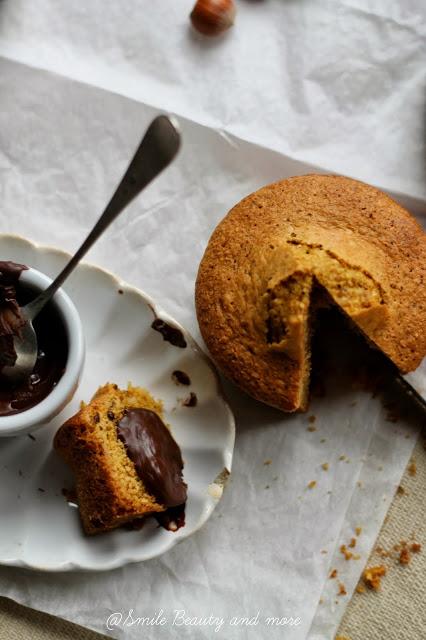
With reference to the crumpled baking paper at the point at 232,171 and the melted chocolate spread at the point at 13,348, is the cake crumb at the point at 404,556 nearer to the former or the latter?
the crumpled baking paper at the point at 232,171

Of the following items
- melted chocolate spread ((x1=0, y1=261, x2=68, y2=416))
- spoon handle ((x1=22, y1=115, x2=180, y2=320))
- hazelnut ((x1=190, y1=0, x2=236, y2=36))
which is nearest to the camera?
spoon handle ((x1=22, y1=115, x2=180, y2=320))

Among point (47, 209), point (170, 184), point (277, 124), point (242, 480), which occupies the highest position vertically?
point (277, 124)

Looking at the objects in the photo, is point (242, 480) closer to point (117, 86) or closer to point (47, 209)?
point (47, 209)

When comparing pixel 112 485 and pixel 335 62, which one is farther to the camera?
pixel 335 62

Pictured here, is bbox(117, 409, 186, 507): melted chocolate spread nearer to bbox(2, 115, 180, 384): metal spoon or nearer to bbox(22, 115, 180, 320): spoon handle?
bbox(2, 115, 180, 384): metal spoon

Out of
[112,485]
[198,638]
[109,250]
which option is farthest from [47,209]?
[198,638]

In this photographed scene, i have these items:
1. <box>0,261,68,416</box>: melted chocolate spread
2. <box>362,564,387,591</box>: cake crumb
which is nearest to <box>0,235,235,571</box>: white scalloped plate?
<box>0,261,68,416</box>: melted chocolate spread

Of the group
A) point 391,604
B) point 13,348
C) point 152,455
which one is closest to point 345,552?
point 391,604

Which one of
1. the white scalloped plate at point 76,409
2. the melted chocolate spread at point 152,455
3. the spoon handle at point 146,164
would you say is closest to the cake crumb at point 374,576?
the white scalloped plate at point 76,409
